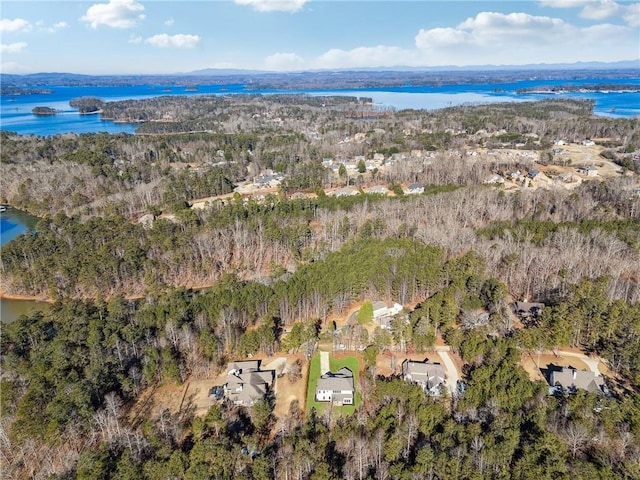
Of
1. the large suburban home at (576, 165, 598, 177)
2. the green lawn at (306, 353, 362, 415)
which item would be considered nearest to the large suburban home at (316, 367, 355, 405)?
the green lawn at (306, 353, 362, 415)

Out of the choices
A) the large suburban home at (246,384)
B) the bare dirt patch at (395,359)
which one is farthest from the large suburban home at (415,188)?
the large suburban home at (246,384)

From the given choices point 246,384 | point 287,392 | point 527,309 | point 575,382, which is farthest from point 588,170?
point 246,384

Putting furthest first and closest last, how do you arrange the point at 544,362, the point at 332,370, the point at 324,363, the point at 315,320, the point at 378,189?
the point at 378,189
the point at 315,320
the point at 324,363
the point at 544,362
the point at 332,370

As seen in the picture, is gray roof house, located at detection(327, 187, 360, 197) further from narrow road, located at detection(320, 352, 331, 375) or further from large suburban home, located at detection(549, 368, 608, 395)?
large suburban home, located at detection(549, 368, 608, 395)

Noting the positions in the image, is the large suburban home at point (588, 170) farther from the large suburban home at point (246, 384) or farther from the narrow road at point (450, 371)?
the large suburban home at point (246, 384)

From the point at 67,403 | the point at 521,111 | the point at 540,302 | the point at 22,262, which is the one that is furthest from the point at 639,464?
the point at 521,111

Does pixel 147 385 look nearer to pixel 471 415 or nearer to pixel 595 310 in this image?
pixel 471 415

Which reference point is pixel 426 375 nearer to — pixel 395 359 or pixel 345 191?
pixel 395 359
